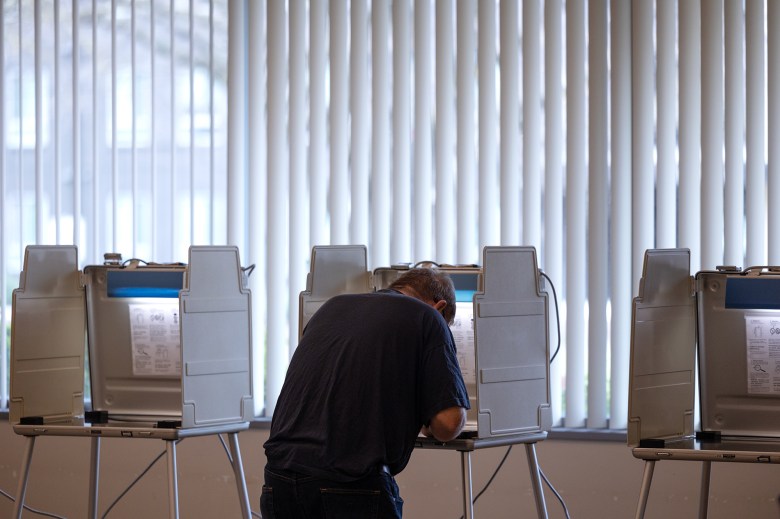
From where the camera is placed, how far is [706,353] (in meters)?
2.86

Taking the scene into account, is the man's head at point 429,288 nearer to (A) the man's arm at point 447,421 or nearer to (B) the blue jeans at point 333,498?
(A) the man's arm at point 447,421

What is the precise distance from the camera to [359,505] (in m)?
Answer: 2.25

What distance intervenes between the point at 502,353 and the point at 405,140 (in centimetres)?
115

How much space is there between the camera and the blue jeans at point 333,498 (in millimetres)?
2248

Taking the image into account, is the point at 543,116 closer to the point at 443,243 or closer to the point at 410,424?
the point at 443,243

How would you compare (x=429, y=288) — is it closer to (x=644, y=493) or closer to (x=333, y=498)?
(x=333, y=498)

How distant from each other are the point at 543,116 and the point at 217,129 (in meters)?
1.23

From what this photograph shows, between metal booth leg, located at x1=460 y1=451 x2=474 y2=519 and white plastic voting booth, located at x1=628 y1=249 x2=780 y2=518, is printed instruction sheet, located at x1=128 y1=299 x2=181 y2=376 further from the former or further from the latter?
white plastic voting booth, located at x1=628 y1=249 x2=780 y2=518

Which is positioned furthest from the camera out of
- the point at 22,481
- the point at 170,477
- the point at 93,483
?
the point at 93,483

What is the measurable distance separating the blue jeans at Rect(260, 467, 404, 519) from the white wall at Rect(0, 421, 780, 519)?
A: 1.46 metres

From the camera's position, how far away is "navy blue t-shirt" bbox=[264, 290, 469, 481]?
224 cm

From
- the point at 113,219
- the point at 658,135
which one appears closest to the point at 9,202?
the point at 113,219

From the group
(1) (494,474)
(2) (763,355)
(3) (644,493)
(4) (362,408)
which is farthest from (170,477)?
(2) (763,355)

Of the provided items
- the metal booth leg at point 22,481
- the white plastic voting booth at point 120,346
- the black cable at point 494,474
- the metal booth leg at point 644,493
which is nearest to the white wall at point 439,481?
the black cable at point 494,474
